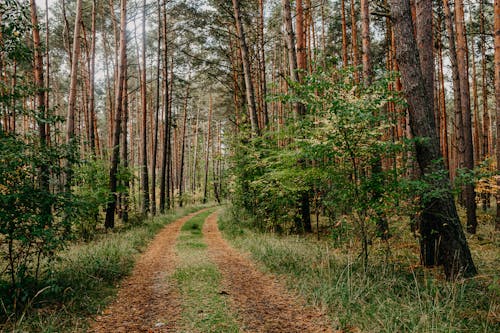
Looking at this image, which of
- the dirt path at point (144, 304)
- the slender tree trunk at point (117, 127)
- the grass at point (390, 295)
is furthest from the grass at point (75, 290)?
the slender tree trunk at point (117, 127)

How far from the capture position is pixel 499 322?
3.67 m

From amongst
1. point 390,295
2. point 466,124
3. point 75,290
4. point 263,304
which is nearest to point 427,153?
point 390,295

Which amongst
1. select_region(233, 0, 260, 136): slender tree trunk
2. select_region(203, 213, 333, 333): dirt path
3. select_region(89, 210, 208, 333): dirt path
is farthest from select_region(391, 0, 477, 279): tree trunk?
select_region(233, 0, 260, 136): slender tree trunk

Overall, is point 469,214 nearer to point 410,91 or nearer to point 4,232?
point 410,91

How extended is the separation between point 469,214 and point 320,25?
15820 millimetres

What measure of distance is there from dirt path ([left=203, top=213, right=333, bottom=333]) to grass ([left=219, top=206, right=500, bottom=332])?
25 cm

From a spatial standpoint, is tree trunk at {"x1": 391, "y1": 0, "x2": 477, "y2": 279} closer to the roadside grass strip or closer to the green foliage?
the roadside grass strip

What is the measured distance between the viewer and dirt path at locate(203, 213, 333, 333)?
153 inches

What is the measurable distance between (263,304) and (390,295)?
190cm

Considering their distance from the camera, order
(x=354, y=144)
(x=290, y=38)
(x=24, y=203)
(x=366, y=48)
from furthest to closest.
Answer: (x=290, y=38)
(x=366, y=48)
(x=354, y=144)
(x=24, y=203)

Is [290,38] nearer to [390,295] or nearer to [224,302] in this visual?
[390,295]

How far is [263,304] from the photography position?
4652 millimetres

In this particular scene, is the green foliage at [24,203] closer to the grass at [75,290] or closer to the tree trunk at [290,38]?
the grass at [75,290]

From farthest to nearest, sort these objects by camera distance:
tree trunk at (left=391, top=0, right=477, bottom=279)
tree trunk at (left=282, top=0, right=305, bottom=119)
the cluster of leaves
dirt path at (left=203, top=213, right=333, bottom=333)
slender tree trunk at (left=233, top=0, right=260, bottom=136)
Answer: slender tree trunk at (left=233, top=0, right=260, bottom=136), tree trunk at (left=282, top=0, right=305, bottom=119), tree trunk at (left=391, top=0, right=477, bottom=279), the cluster of leaves, dirt path at (left=203, top=213, right=333, bottom=333)
